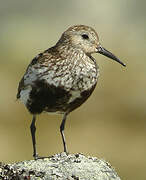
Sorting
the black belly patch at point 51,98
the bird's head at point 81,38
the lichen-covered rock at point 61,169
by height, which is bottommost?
the lichen-covered rock at point 61,169

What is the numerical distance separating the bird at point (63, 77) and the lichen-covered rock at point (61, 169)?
131 cm

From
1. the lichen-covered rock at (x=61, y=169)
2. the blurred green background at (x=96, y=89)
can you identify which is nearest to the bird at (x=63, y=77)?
the lichen-covered rock at (x=61, y=169)

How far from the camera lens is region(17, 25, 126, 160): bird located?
10008 millimetres

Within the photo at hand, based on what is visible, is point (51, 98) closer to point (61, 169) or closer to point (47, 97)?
point (47, 97)

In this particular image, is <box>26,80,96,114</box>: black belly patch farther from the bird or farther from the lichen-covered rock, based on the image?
the lichen-covered rock

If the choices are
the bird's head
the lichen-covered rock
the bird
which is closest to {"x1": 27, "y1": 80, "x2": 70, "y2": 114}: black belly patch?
the bird

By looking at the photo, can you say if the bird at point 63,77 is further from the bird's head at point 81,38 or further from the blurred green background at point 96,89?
the blurred green background at point 96,89

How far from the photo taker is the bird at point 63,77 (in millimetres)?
10008

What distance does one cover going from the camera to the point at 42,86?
10.0 meters

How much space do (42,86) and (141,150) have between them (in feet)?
31.1

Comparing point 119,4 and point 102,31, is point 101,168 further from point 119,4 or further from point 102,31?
point 119,4

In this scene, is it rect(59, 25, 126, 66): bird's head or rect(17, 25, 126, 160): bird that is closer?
rect(17, 25, 126, 160): bird

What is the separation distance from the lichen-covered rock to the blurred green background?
28.3 feet

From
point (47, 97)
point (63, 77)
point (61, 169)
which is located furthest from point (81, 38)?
point (61, 169)
